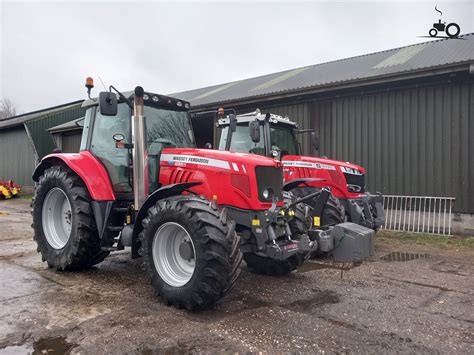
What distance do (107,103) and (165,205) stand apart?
57.6 inches

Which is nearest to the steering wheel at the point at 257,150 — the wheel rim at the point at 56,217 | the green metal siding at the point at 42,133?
the wheel rim at the point at 56,217

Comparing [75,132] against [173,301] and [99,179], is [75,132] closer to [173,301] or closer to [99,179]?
[99,179]

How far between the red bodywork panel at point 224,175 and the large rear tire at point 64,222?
131 cm

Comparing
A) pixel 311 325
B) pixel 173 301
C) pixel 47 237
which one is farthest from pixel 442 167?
pixel 47 237

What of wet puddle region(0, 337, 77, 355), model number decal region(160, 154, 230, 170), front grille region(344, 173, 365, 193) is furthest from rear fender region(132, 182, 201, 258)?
front grille region(344, 173, 365, 193)

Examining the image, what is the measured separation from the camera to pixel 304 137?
11062mm

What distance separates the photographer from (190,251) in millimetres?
3859

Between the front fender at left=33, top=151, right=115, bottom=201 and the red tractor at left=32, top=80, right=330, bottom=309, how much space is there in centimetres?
1

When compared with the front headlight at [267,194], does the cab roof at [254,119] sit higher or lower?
higher

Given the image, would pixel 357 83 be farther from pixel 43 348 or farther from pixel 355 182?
pixel 43 348

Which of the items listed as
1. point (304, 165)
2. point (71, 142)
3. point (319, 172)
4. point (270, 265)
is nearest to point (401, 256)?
point (319, 172)

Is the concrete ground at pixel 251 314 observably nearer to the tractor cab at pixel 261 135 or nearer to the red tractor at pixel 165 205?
the red tractor at pixel 165 205

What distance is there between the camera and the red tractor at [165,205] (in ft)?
12.1

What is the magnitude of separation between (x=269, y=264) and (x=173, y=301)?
172 cm
